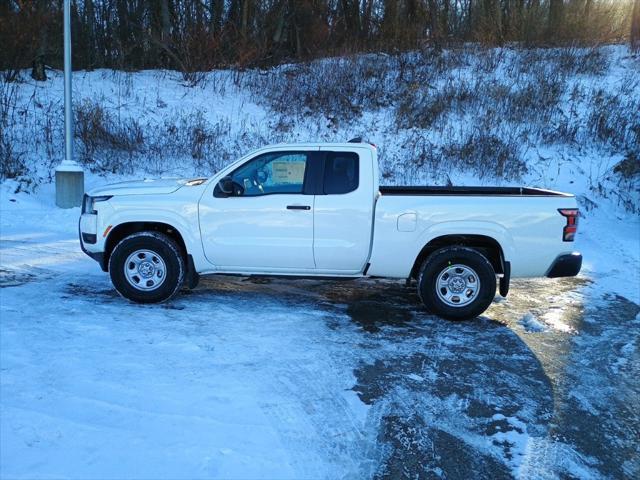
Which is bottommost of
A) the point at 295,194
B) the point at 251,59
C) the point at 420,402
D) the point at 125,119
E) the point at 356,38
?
the point at 420,402

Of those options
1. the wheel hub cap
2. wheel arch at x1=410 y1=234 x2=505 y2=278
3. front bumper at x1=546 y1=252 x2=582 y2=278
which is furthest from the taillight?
the wheel hub cap

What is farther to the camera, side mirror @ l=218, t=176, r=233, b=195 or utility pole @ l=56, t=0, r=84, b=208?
utility pole @ l=56, t=0, r=84, b=208

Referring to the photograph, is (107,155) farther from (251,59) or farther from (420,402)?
(420,402)

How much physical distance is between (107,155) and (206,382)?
39.6 ft

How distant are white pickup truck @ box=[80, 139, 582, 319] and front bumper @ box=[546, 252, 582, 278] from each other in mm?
11

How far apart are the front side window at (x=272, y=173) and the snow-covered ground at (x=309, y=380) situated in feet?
4.51

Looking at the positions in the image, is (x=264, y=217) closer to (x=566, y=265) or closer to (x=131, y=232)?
(x=131, y=232)

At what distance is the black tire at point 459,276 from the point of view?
18.4ft

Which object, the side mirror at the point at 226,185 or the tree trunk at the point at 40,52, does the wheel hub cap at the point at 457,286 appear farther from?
the tree trunk at the point at 40,52

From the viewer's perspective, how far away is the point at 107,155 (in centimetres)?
1448

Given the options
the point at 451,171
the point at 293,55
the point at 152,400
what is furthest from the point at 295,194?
the point at 293,55

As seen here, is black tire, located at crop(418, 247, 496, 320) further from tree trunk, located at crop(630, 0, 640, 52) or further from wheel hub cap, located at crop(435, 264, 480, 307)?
tree trunk, located at crop(630, 0, 640, 52)

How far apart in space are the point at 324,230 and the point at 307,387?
208 cm

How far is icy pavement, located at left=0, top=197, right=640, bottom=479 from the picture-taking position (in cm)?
316
